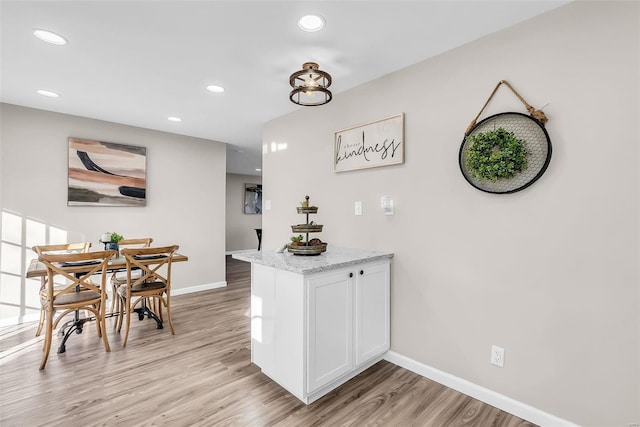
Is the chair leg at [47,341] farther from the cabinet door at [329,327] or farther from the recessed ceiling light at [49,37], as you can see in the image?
the cabinet door at [329,327]

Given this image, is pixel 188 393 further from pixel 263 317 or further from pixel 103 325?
pixel 103 325

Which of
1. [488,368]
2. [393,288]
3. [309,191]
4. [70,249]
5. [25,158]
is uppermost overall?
[25,158]

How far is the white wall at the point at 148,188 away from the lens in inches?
132

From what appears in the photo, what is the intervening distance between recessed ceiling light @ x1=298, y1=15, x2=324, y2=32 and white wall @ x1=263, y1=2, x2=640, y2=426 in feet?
2.98

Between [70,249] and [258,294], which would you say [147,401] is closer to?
[258,294]

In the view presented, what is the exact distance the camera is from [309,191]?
3324 millimetres

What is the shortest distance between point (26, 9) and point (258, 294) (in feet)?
A: 7.57

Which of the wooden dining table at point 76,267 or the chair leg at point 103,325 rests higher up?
the wooden dining table at point 76,267

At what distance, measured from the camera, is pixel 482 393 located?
200cm

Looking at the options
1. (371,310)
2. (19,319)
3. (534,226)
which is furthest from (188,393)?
(19,319)

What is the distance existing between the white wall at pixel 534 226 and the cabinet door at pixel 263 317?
1040 millimetres

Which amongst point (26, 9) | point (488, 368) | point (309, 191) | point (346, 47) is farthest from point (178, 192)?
point (488, 368)

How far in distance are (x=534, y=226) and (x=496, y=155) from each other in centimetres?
49

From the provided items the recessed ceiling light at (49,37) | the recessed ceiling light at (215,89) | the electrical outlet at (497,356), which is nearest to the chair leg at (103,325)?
the recessed ceiling light at (49,37)
